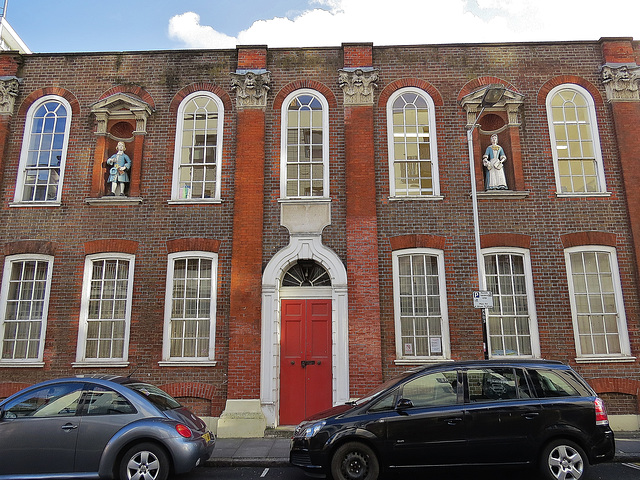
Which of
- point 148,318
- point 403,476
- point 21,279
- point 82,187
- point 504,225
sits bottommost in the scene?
point 403,476

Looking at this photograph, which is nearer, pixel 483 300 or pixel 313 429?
pixel 313 429

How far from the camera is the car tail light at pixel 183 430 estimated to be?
7.13 metres

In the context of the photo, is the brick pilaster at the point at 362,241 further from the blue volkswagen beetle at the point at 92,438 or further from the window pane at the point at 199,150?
the blue volkswagen beetle at the point at 92,438

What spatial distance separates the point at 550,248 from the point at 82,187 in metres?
11.6

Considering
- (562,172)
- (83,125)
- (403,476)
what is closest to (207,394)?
(403,476)

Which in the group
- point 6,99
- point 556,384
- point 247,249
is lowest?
point 556,384

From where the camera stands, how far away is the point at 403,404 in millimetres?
6930

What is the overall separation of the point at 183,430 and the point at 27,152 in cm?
935

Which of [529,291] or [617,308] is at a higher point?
[529,291]

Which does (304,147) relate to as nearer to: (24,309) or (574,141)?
(574,141)

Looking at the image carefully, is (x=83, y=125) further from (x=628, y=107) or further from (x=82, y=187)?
(x=628, y=107)

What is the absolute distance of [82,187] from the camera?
1232 cm

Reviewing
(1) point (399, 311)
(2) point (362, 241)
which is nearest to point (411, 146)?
(2) point (362, 241)

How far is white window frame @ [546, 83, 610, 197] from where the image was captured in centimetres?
1188
